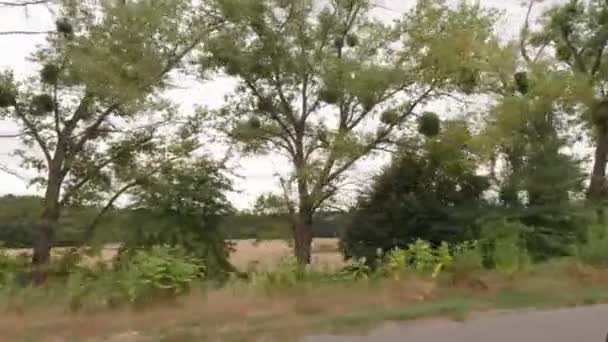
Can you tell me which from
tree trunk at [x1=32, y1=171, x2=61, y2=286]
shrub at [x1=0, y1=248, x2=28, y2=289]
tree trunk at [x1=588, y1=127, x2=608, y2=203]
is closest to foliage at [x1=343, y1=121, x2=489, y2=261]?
tree trunk at [x1=588, y1=127, x2=608, y2=203]

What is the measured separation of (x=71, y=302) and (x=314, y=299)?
310cm

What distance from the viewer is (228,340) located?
27.5ft

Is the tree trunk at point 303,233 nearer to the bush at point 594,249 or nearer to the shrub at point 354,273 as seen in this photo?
the shrub at point 354,273

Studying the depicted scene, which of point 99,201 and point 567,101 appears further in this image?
point 567,101

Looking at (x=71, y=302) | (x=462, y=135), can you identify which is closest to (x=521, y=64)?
(x=462, y=135)

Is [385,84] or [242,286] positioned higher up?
[385,84]

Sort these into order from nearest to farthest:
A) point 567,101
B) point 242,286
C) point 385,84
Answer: point 242,286, point 385,84, point 567,101

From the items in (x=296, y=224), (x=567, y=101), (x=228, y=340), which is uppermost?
(x=567, y=101)

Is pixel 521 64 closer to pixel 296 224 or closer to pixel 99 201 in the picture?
pixel 296 224

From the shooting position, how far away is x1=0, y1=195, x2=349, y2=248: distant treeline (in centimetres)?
1936

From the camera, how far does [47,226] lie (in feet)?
65.9

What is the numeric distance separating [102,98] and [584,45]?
19379 millimetres

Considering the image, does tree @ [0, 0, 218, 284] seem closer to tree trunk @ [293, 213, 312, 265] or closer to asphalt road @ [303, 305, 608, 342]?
tree trunk @ [293, 213, 312, 265]

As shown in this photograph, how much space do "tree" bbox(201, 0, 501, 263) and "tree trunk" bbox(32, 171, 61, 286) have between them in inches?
181
